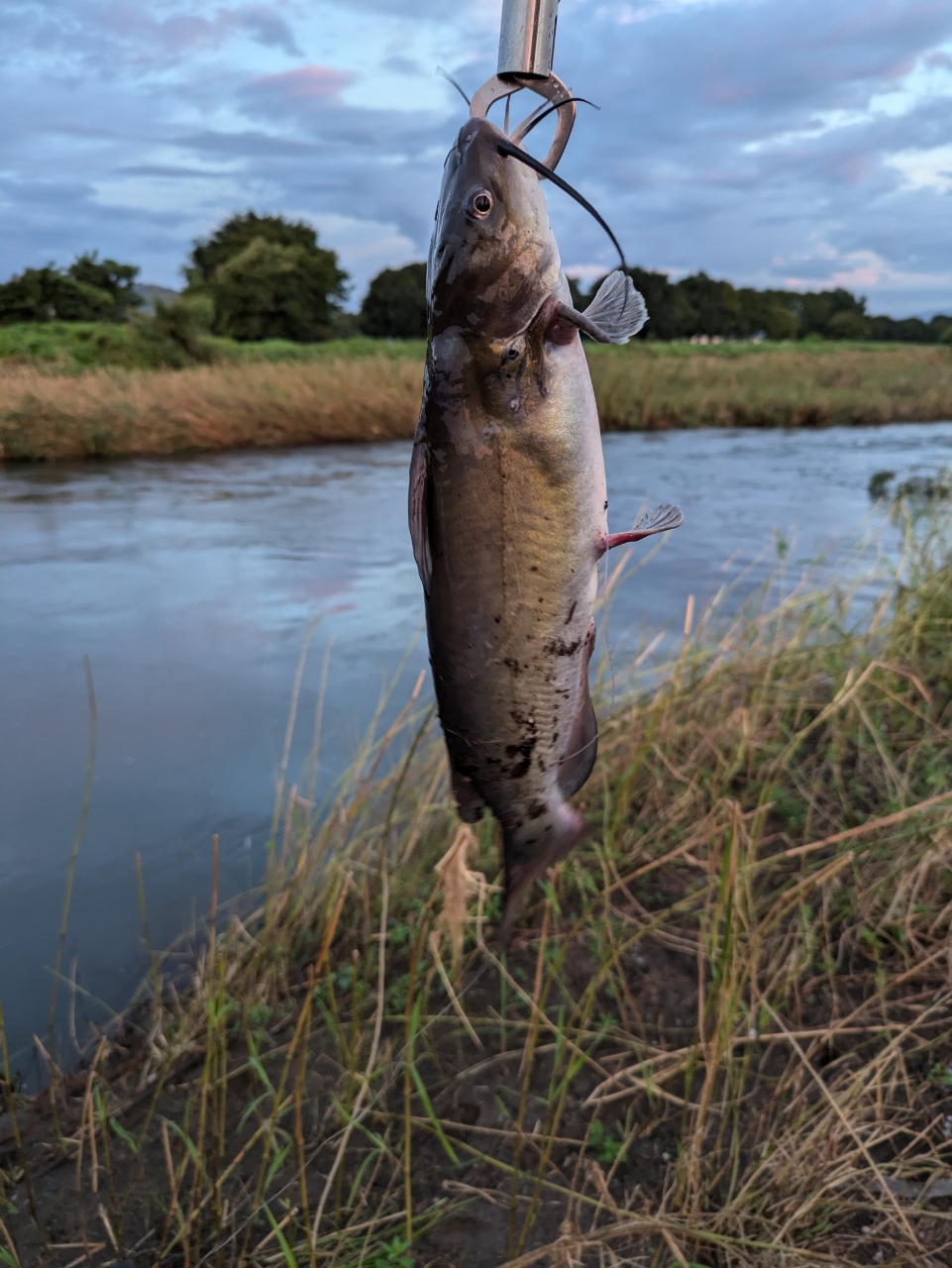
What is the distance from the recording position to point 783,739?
3.80m

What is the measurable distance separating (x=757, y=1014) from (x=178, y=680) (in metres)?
4.26

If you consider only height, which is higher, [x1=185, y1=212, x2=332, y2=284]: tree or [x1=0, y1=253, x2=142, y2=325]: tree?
[x1=185, y1=212, x2=332, y2=284]: tree

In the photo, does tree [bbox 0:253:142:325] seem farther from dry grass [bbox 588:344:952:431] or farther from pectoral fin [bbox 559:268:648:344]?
pectoral fin [bbox 559:268:648:344]

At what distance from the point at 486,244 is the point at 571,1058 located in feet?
6.05

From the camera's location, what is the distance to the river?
3.70 meters

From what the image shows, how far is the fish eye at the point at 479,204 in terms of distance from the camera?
854 millimetres

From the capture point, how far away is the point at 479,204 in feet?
2.83

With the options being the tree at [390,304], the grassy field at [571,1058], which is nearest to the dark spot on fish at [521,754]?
the grassy field at [571,1058]

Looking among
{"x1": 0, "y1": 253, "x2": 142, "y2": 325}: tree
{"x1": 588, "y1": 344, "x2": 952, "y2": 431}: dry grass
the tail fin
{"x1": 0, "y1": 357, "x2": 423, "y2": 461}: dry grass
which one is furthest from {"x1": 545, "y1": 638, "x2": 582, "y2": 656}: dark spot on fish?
{"x1": 0, "y1": 253, "x2": 142, "y2": 325}: tree

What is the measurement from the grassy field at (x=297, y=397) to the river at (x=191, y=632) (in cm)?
86

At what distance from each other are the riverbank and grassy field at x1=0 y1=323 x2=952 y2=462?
2cm

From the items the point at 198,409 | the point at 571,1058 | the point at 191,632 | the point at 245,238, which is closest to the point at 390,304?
the point at 245,238

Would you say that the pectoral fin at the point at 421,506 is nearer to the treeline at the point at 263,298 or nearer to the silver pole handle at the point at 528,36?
the silver pole handle at the point at 528,36

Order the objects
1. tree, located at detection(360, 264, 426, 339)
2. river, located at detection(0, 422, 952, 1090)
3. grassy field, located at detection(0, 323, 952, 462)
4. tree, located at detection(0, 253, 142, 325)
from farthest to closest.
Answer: tree, located at detection(360, 264, 426, 339) → tree, located at detection(0, 253, 142, 325) → grassy field, located at detection(0, 323, 952, 462) → river, located at detection(0, 422, 952, 1090)
